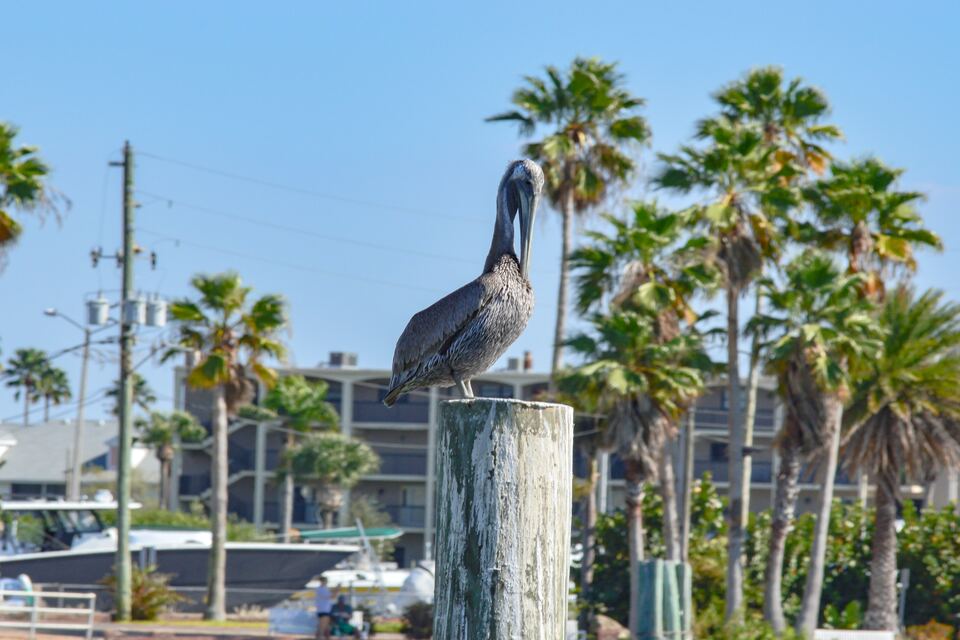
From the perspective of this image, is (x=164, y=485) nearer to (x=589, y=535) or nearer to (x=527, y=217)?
(x=589, y=535)

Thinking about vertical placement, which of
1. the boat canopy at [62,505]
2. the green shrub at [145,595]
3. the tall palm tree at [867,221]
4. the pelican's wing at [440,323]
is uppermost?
the tall palm tree at [867,221]

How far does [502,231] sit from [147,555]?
97.4ft

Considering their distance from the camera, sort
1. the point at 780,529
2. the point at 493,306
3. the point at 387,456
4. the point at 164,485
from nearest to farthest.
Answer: the point at 493,306
the point at 780,529
the point at 387,456
the point at 164,485

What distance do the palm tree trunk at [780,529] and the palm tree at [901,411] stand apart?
67.0 inches

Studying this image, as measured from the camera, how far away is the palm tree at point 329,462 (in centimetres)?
5712

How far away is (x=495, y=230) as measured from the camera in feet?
18.8

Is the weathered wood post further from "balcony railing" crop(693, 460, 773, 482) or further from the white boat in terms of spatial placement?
"balcony railing" crop(693, 460, 773, 482)

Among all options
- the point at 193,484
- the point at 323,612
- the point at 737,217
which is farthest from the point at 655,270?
the point at 193,484

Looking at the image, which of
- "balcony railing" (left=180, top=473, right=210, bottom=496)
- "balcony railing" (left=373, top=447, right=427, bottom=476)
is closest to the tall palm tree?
"balcony railing" (left=373, top=447, right=427, bottom=476)

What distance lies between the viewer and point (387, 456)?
64312 millimetres

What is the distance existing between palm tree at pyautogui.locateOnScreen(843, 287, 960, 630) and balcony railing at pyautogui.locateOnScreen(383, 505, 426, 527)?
34409mm

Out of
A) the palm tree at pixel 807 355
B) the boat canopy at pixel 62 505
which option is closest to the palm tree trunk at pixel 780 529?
the palm tree at pixel 807 355

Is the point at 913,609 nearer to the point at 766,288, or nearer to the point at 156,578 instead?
the point at 766,288

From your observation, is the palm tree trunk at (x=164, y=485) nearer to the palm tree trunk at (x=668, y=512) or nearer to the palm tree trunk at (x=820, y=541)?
the palm tree trunk at (x=668, y=512)
